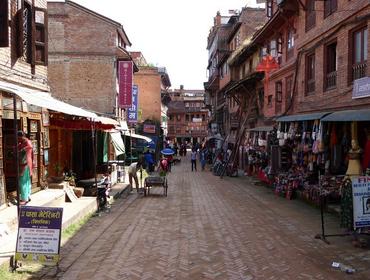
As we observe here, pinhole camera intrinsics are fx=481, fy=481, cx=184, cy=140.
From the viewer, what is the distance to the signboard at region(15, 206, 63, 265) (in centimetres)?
701

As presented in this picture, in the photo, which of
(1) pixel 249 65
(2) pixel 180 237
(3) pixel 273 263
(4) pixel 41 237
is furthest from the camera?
(1) pixel 249 65

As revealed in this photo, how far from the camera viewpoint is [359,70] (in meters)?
13.8

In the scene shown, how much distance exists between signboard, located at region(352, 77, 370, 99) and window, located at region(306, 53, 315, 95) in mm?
4878

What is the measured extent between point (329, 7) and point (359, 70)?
3367 millimetres

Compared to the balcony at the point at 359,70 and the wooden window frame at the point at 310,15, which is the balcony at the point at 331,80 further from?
the wooden window frame at the point at 310,15

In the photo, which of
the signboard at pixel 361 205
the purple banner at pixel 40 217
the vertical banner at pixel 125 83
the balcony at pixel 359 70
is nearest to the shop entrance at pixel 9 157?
the purple banner at pixel 40 217

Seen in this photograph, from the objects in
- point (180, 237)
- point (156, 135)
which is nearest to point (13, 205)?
point (180, 237)

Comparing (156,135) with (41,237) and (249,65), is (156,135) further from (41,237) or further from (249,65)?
(41,237)

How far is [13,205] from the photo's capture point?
11312 mm

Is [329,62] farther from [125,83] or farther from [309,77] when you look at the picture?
[125,83]

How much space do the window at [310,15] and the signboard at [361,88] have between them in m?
5.18

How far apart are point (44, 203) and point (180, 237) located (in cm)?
382

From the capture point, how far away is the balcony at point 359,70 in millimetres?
13508

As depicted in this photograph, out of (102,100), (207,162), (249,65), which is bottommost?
(207,162)
